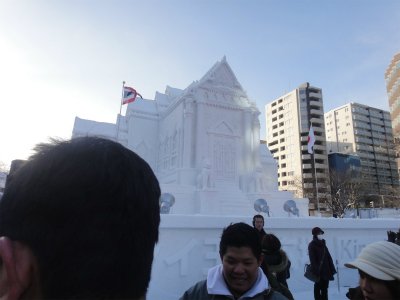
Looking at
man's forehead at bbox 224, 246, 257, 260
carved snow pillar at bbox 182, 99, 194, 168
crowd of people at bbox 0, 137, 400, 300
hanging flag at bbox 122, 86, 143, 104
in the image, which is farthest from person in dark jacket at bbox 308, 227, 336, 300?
hanging flag at bbox 122, 86, 143, 104

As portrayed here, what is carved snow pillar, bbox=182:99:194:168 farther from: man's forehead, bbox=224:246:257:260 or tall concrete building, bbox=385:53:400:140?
tall concrete building, bbox=385:53:400:140

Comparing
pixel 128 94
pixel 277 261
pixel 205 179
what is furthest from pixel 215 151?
pixel 277 261

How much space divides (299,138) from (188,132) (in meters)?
52.1

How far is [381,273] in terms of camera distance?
211cm

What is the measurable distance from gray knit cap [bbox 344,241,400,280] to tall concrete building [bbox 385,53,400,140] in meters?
53.2

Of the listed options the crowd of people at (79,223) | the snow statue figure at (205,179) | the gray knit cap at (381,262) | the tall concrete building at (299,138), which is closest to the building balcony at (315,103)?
the tall concrete building at (299,138)

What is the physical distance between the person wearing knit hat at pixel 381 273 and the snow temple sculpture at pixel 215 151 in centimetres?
1785

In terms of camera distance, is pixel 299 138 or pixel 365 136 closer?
pixel 299 138

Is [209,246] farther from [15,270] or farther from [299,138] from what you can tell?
[299,138]

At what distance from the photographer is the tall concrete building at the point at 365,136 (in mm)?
77000

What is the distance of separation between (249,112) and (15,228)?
26.5 meters

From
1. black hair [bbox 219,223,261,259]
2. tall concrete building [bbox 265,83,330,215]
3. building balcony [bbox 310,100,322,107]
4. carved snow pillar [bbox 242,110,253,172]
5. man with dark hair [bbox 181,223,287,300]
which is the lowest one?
man with dark hair [bbox 181,223,287,300]

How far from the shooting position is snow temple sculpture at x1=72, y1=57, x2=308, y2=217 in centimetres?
2091

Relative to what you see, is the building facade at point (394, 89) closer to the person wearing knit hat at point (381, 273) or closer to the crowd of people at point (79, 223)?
the person wearing knit hat at point (381, 273)
